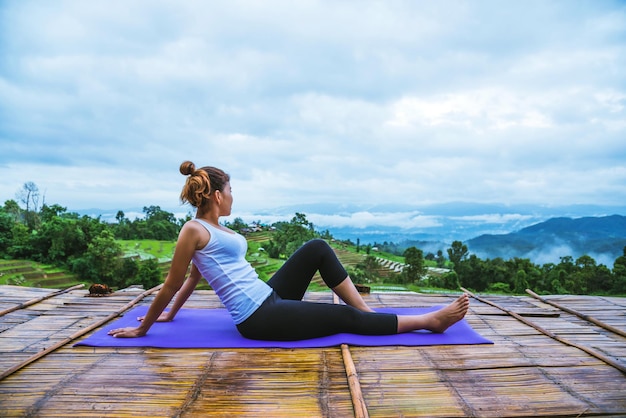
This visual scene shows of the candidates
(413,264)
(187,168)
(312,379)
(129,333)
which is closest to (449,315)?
(312,379)

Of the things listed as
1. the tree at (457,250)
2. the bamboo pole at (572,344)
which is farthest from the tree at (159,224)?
the bamboo pole at (572,344)

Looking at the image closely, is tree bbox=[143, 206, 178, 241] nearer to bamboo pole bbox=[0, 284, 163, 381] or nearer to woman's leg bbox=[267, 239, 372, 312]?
bamboo pole bbox=[0, 284, 163, 381]

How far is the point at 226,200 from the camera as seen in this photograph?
248 centimetres

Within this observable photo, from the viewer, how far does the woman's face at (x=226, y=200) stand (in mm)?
2461

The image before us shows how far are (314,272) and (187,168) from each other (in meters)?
1.03

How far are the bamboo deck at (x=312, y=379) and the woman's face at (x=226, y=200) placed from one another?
0.82 meters

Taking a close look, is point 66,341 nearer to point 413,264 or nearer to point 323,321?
point 323,321

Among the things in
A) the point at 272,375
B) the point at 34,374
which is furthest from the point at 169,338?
the point at 272,375

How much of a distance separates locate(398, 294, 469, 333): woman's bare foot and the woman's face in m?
1.27

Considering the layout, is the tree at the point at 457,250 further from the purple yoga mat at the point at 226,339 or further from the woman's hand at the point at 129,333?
the woman's hand at the point at 129,333

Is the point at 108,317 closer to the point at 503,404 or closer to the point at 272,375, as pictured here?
the point at 272,375

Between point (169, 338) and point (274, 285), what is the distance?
71 cm

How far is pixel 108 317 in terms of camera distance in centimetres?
287

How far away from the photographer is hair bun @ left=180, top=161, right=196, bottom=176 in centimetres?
238
